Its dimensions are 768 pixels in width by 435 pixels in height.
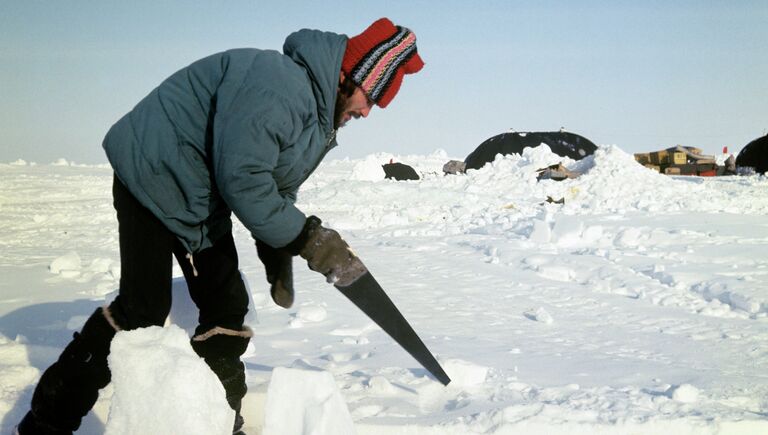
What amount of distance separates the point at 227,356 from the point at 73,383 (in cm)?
39

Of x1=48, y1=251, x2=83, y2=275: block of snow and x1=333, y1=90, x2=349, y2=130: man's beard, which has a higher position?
x1=333, y1=90, x2=349, y2=130: man's beard

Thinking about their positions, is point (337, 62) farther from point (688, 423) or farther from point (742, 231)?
point (742, 231)

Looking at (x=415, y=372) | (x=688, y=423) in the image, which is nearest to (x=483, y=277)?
(x=415, y=372)

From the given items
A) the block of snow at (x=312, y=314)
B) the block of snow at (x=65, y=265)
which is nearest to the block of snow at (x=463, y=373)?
the block of snow at (x=312, y=314)

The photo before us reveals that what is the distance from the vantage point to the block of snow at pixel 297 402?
4.55 ft

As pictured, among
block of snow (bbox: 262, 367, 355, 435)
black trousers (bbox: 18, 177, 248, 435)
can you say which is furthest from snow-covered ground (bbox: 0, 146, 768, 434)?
black trousers (bbox: 18, 177, 248, 435)

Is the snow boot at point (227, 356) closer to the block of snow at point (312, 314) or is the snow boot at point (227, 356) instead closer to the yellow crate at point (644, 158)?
the block of snow at point (312, 314)

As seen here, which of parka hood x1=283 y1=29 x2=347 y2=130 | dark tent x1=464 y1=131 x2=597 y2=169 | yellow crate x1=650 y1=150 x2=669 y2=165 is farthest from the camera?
dark tent x1=464 y1=131 x2=597 y2=169

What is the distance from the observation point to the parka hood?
1520 millimetres

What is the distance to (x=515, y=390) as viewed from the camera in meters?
2.00

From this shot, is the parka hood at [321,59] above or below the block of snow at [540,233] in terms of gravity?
above

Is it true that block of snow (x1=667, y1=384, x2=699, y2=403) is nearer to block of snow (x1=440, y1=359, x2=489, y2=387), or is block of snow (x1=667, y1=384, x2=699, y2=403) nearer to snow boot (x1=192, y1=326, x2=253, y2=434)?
block of snow (x1=440, y1=359, x2=489, y2=387)

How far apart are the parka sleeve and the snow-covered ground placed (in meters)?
0.39

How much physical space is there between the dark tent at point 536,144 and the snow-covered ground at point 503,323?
859 cm
